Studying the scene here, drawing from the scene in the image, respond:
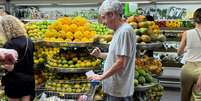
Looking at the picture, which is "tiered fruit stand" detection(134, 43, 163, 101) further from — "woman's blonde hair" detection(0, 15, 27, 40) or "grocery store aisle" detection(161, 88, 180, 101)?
"grocery store aisle" detection(161, 88, 180, 101)

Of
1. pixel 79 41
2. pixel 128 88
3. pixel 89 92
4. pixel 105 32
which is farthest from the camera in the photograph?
pixel 105 32

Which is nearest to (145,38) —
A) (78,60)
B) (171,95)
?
(78,60)

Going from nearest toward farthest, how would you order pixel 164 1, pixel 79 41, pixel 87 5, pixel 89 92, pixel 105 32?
pixel 89 92
pixel 79 41
pixel 105 32
pixel 164 1
pixel 87 5

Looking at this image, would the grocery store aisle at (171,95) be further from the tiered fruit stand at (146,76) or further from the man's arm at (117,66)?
the man's arm at (117,66)

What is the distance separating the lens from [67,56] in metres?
4.09

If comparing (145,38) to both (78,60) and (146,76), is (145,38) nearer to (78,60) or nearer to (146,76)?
(146,76)

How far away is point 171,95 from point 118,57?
152 inches

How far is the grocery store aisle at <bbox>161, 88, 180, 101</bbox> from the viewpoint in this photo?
6164 millimetres

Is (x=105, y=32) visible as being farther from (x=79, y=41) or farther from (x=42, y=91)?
(x=42, y=91)

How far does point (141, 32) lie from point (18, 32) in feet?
4.80

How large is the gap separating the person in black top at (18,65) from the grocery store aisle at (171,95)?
3079 millimetres

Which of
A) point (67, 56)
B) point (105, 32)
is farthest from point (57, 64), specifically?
point (105, 32)

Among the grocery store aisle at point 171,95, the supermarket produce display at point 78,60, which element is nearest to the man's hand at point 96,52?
the supermarket produce display at point 78,60

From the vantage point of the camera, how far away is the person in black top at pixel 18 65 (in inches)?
144
